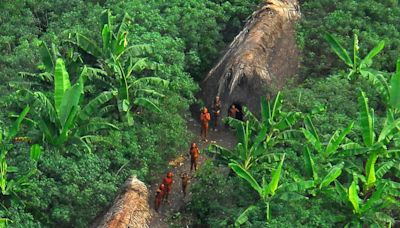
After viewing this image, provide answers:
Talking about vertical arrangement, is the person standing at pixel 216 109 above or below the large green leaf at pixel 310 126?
below

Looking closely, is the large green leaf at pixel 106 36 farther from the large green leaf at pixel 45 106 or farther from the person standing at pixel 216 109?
the person standing at pixel 216 109

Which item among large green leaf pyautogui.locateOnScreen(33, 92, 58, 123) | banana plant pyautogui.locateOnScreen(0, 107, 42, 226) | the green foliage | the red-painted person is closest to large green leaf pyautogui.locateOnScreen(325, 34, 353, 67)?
the green foliage

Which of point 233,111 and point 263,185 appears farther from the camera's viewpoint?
point 233,111

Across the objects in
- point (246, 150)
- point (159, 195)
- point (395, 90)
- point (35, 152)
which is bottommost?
point (159, 195)

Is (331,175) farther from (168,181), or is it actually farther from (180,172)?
(180,172)

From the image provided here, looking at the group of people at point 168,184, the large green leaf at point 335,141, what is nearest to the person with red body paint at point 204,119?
the group of people at point 168,184

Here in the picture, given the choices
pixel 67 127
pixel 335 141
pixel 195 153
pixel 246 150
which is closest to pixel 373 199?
pixel 335 141
